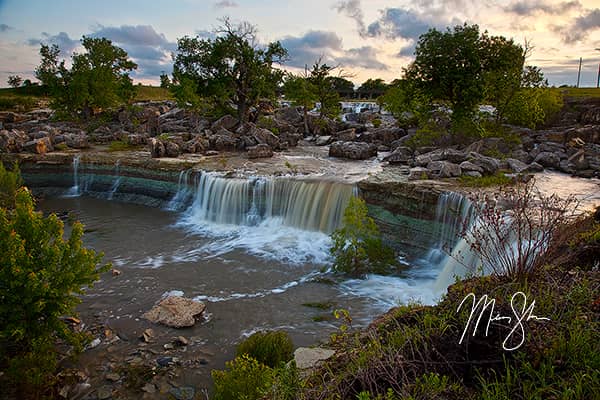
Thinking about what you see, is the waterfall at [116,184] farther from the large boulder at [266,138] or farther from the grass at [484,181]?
the grass at [484,181]

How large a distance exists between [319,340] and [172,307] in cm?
335

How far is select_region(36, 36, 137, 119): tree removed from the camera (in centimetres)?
3156

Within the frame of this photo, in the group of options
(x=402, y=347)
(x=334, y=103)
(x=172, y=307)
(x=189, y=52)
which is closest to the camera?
(x=402, y=347)

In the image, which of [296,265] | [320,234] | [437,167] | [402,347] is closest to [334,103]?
[437,167]

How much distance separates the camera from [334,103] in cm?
3306

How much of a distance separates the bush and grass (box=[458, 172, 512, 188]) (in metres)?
9.58

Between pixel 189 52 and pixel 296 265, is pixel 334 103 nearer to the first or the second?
pixel 189 52

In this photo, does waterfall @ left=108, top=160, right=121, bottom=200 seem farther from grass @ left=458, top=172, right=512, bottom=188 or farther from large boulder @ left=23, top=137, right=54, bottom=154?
grass @ left=458, top=172, right=512, bottom=188

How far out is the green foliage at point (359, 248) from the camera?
1090cm

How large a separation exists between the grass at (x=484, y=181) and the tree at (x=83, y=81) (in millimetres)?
29594

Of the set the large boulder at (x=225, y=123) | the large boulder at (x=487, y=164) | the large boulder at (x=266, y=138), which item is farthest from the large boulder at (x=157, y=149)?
the large boulder at (x=487, y=164)

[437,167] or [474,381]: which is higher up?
[437,167]

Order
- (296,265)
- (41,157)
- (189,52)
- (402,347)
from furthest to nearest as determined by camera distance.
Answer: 1. (189,52)
2. (41,157)
3. (296,265)
4. (402,347)

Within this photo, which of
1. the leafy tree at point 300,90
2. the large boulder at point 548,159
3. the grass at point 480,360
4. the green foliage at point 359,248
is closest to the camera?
the grass at point 480,360
